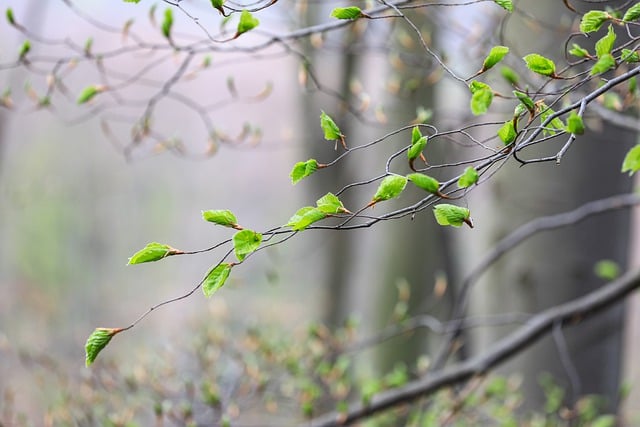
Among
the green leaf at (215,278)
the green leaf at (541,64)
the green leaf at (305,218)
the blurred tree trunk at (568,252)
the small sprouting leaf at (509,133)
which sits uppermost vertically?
the green leaf at (541,64)

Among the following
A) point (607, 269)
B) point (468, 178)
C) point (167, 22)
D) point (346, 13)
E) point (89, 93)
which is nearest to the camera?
point (468, 178)

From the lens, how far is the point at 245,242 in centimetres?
53

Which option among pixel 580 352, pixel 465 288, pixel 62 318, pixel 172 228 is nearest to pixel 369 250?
pixel 580 352

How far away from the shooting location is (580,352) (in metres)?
1.71

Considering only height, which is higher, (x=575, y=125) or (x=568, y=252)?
(x=575, y=125)

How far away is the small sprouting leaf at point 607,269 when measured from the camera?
4.99 ft

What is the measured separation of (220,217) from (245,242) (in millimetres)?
40

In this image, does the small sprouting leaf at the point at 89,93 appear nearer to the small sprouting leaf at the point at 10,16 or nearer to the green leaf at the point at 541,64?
the small sprouting leaf at the point at 10,16

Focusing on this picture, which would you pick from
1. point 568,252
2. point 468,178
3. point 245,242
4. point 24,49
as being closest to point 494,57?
point 468,178

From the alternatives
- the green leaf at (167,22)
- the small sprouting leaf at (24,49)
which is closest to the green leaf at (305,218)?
the green leaf at (167,22)

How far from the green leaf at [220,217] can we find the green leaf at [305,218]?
0.06 m

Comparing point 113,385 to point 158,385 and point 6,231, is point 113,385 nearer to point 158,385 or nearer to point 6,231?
point 158,385

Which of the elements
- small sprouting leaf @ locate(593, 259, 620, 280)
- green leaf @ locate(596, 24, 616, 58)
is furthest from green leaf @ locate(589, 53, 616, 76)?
small sprouting leaf @ locate(593, 259, 620, 280)

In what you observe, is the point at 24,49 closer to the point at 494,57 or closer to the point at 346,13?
the point at 346,13
